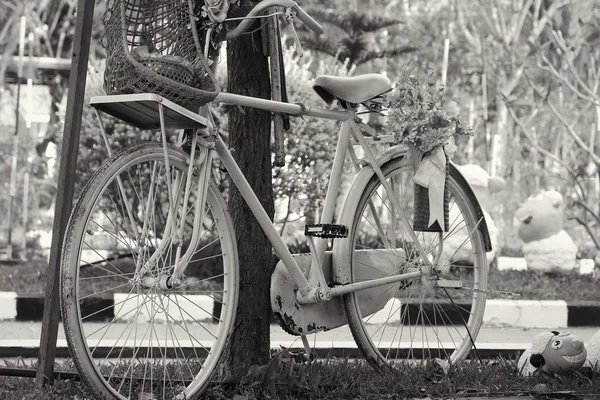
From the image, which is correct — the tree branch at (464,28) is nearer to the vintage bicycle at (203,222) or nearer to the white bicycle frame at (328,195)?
the vintage bicycle at (203,222)

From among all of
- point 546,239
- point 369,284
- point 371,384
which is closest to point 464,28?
point 546,239

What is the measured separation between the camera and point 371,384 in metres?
3.37

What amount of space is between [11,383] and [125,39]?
133cm

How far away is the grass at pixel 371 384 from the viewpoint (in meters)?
3.16

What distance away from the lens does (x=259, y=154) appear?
11.9 feet

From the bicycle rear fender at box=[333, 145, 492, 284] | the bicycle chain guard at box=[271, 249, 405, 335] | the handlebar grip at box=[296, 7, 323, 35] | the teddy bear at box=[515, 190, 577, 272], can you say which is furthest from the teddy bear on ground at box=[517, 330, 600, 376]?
the teddy bear at box=[515, 190, 577, 272]

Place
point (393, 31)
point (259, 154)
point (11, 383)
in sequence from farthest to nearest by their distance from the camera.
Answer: point (393, 31) < point (259, 154) < point (11, 383)

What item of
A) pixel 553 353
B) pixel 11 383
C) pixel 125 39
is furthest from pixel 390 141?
pixel 11 383

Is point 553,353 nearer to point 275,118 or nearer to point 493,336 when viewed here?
point 275,118

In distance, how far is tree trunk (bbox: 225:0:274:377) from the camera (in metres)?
3.53

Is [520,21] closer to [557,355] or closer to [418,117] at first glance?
[418,117]

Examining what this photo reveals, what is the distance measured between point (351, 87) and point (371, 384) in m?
1.12

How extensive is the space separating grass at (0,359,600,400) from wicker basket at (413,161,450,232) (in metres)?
0.55

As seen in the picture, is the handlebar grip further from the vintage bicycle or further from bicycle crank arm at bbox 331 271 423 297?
bicycle crank arm at bbox 331 271 423 297
